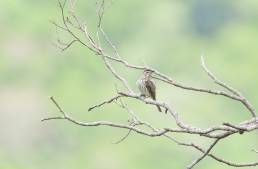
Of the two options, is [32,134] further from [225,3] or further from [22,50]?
[225,3]

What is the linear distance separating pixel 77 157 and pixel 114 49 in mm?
58061

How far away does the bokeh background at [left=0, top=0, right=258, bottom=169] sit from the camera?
201 feet

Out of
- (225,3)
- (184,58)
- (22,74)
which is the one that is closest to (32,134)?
(22,74)

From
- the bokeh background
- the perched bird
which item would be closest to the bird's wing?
the perched bird

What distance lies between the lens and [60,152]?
215ft

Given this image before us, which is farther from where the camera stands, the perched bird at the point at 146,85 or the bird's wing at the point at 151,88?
the bird's wing at the point at 151,88

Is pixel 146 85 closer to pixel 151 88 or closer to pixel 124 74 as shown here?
pixel 151 88

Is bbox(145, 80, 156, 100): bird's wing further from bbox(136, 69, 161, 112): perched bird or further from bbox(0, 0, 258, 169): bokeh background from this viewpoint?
bbox(0, 0, 258, 169): bokeh background

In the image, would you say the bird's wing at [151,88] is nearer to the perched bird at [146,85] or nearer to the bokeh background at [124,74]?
the perched bird at [146,85]

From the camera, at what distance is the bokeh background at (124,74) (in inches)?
2416

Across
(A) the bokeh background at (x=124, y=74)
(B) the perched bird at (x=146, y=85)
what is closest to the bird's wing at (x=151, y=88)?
(B) the perched bird at (x=146, y=85)

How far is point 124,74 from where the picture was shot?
63.5 metres

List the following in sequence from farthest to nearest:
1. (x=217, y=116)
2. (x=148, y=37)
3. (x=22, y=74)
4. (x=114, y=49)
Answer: (x=148, y=37) → (x=22, y=74) → (x=217, y=116) → (x=114, y=49)

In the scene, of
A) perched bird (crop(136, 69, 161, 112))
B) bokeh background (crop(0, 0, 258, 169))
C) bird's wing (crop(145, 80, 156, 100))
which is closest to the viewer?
perched bird (crop(136, 69, 161, 112))
